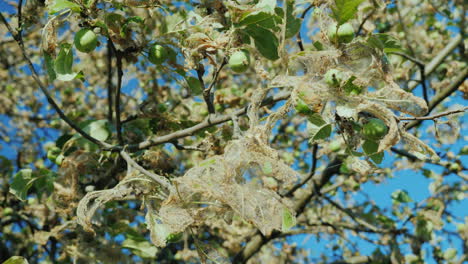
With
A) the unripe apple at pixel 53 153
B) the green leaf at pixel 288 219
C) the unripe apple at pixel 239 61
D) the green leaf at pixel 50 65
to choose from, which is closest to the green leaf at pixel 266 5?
the unripe apple at pixel 239 61

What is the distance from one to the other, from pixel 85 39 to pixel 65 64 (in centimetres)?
17

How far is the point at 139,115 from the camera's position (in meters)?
2.85


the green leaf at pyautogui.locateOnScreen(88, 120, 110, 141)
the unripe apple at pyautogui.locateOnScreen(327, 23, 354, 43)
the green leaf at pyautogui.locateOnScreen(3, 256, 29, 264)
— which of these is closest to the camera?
the unripe apple at pyautogui.locateOnScreen(327, 23, 354, 43)

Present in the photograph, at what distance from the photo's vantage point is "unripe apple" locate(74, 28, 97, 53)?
6.43 ft

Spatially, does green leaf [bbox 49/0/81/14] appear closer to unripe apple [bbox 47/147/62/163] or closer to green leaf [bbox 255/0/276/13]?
green leaf [bbox 255/0/276/13]

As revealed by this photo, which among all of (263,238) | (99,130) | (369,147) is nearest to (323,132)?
(369,147)

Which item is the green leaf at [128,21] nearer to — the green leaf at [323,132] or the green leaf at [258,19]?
the green leaf at [258,19]

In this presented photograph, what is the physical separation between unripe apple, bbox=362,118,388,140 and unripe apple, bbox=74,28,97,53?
1215 mm

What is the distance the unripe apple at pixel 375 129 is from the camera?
163 centimetres

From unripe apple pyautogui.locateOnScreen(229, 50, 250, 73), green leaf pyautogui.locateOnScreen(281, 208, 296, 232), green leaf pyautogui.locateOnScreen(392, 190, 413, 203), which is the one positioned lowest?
green leaf pyautogui.locateOnScreen(392, 190, 413, 203)

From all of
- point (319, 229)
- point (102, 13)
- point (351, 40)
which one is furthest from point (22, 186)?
point (319, 229)

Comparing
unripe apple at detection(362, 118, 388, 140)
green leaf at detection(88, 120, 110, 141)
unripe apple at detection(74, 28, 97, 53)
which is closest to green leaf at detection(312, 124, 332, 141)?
unripe apple at detection(362, 118, 388, 140)

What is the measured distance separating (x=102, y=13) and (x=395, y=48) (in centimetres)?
131

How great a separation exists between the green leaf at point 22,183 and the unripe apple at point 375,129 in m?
2.10
